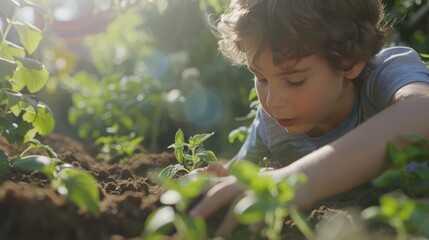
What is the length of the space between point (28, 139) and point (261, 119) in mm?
1165

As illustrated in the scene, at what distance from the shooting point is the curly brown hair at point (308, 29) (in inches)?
93.8

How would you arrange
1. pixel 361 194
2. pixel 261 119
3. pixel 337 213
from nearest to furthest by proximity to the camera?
pixel 337 213 → pixel 361 194 → pixel 261 119

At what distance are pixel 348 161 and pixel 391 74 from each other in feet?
2.64

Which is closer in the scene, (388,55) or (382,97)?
(382,97)

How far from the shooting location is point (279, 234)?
5.15ft

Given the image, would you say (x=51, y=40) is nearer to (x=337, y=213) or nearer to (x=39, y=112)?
(x=39, y=112)

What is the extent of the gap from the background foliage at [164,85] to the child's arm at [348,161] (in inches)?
66.0

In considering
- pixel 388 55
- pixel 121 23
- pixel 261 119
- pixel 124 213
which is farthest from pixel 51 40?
pixel 124 213

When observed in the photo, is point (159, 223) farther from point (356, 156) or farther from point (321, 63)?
point (321, 63)

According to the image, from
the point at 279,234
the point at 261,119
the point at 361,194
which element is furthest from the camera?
the point at 261,119

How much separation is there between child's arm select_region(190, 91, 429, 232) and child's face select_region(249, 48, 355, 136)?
48 centimetres

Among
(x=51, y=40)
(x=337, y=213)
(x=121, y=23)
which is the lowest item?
(x=337, y=213)

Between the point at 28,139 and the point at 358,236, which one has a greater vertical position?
the point at 28,139

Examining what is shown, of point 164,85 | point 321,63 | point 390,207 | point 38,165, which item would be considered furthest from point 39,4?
point 164,85
